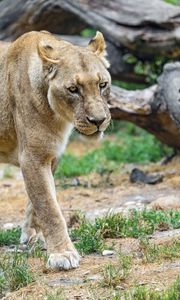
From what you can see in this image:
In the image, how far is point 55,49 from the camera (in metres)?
5.35

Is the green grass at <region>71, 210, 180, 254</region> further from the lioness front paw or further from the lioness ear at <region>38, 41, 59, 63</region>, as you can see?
the lioness ear at <region>38, 41, 59, 63</region>

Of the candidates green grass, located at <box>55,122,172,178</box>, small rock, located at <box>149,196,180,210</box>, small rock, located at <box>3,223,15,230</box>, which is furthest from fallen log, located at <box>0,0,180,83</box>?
small rock, located at <box>3,223,15,230</box>

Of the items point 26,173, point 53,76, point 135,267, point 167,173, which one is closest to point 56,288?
point 135,267

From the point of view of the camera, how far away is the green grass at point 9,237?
5969 millimetres

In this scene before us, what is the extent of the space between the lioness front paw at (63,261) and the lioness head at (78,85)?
75 cm

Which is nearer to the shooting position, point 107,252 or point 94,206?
point 107,252

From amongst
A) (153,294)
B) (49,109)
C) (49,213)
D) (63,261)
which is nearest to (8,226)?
(49,213)

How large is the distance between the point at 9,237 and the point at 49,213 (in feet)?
3.02

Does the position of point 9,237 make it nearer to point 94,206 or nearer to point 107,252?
point 107,252

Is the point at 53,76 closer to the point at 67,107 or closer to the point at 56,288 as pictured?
the point at 67,107

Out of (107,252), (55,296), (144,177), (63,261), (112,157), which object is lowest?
(112,157)

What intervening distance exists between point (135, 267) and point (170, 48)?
431 cm

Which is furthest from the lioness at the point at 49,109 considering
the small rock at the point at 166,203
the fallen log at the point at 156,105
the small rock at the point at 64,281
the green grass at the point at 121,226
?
the fallen log at the point at 156,105

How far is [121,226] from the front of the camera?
576 centimetres
